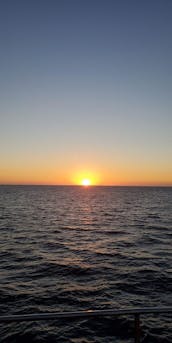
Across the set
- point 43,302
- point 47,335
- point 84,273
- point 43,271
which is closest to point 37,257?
point 43,271

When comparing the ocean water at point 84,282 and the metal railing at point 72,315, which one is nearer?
the metal railing at point 72,315

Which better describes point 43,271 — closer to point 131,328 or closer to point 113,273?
point 113,273

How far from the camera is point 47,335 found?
31.5 feet

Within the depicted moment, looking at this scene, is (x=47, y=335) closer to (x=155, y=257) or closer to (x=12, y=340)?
(x=12, y=340)

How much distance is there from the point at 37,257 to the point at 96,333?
398 inches

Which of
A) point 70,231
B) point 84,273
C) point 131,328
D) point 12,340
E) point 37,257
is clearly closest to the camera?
point 12,340

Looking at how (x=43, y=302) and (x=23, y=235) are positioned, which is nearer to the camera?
(x=43, y=302)

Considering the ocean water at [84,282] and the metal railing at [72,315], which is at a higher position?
the metal railing at [72,315]

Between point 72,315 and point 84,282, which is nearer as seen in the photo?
point 72,315

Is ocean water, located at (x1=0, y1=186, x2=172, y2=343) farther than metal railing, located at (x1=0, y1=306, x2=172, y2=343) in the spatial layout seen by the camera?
Yes

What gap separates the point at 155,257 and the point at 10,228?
59.6 feet

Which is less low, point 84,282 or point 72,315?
point 72,315

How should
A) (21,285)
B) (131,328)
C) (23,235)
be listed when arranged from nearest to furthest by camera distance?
1. (131,328)
2. (21,285)
3. (23,235)

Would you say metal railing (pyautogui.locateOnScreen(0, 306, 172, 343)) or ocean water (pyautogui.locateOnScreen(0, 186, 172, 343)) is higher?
metal railing (pyautogui.locateOnScreen(0, 306, 172, 343))
